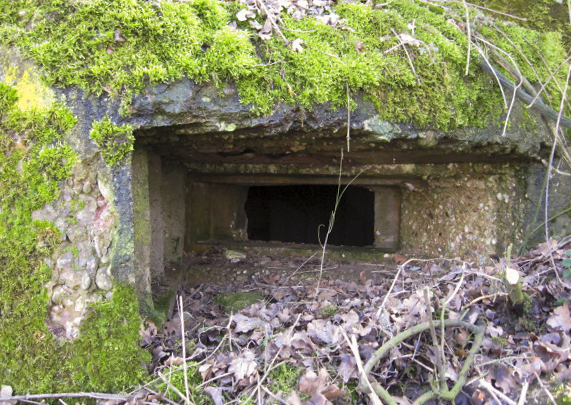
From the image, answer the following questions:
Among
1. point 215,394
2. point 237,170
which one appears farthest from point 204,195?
point 215,394

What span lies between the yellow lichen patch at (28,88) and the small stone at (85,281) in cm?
69

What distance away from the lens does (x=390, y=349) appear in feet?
5.22

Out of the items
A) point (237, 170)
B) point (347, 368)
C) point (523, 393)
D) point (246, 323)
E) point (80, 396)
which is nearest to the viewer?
point (523, 393)

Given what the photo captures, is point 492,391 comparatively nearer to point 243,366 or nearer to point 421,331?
point 421,331

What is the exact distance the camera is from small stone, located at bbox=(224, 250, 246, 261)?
3.42m

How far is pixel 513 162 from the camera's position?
2.69 m

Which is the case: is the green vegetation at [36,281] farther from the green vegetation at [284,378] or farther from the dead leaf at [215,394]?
the green vegetation at [284,378]

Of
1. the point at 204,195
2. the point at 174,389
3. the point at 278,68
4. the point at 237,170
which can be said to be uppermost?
the point at 278,68

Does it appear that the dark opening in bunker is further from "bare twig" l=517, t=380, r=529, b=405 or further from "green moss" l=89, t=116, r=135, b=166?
"bare twig" l=517, t=380, r=529, b=405

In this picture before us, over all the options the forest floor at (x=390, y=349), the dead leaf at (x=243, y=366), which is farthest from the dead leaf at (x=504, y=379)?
the dead leaf at (x=243, y=366)

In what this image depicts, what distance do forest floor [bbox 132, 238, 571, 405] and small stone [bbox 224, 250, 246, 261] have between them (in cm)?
125

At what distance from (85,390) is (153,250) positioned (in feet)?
3.63

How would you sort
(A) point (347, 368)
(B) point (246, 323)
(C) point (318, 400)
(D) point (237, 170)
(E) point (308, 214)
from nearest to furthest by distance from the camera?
1. (C) point (318, 400)
2. (A) point (347, 368)
3. (B) point (246, 323)
4. (D) point (237, 170)
5. (E) point (308, 214)

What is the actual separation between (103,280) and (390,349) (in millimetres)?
1145
